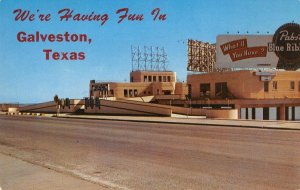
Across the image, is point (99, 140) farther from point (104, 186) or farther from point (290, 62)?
point (290, 62)

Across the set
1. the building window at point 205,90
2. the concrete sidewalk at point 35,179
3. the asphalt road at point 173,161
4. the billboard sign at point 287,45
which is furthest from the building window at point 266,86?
the concrete sidewalk at point 35,179

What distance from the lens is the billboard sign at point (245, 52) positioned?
56219mm

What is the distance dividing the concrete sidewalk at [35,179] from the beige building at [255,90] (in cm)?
4138

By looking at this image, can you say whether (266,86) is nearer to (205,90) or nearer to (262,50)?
(262,50)

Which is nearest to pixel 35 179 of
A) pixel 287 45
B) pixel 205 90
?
pixel 205 90

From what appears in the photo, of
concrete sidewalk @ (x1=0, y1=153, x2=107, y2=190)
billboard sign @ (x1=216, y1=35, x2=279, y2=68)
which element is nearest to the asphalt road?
concrete sidewalk @ (x1=0, y1=153, x2=107, y2=190)

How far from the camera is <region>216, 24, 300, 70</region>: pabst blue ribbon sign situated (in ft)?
181

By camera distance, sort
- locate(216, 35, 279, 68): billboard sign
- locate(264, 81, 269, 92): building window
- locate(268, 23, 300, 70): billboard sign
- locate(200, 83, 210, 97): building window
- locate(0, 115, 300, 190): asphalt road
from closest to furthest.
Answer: locate(0, 115, 300, 190): asphalt road < locate(264, 81, 269, 92): building window < locate(268, 23, 300, 70): billboard sign < locate(216, 35, 279, 68): billboard sign < locate(200, 83, 210, 97): building window

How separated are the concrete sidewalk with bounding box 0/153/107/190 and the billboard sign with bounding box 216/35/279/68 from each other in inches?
1948

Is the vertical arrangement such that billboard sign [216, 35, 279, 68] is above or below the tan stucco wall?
above

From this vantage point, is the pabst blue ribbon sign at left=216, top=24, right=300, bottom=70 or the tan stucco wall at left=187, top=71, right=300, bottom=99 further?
the pabst blue ribbon sign at left=216, top=24, right=300, bottom=70

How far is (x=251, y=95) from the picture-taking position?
5141 cm

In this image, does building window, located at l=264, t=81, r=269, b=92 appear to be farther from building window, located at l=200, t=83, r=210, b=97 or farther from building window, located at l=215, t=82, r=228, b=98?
building window, located at l=200, t=83, r=210, b=97

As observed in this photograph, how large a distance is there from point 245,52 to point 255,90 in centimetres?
788
